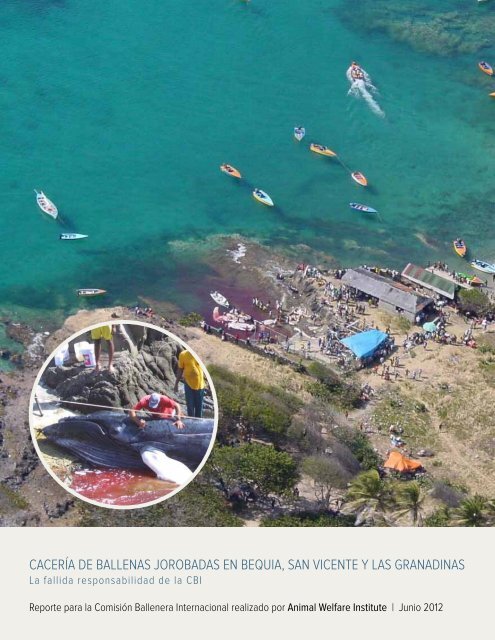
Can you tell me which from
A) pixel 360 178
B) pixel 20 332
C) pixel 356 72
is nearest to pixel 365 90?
pixel 356 72

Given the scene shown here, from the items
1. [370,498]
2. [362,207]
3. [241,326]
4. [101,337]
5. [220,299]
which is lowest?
[220,299]

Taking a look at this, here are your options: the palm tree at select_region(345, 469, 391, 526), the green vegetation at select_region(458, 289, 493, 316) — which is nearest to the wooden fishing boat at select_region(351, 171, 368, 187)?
the green vegetation at select_region(458, 289, 493, 316)

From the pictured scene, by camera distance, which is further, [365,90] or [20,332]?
[365,90]

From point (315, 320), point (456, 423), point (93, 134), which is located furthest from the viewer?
point (93, 134)

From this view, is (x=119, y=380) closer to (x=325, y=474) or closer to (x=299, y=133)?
(x=325, y=474)

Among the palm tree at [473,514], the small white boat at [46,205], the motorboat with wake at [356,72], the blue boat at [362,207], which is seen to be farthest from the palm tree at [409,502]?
the motorboat with wake at [356,72]

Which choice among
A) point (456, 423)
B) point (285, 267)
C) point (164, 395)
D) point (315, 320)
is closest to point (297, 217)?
point (285, 267)

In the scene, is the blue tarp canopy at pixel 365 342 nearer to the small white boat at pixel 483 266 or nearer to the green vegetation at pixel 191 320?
the green vegetation at pixel 191 320

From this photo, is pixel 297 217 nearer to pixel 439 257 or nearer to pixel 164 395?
pixel 439 257
